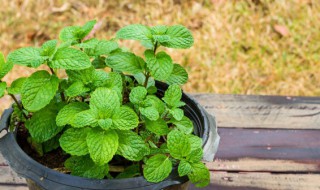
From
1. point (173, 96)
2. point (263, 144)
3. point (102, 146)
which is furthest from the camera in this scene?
point (263, 144)

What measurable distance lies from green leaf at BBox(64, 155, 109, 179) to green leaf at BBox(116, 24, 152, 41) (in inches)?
9.5

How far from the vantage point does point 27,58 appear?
33.9 inches

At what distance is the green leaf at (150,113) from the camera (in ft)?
2.85

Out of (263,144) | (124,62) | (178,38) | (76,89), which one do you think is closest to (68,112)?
(76,89)

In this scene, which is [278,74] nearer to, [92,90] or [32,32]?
[32,32]

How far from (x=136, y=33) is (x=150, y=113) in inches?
6.2

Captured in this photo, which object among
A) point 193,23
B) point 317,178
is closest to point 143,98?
point 317,178

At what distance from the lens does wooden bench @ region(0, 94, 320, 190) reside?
1.25 meters

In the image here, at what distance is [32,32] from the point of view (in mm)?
2207

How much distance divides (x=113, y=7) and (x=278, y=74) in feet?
2.80

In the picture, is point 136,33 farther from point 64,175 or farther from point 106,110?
point 64,175

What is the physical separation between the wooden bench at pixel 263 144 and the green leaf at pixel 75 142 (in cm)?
41

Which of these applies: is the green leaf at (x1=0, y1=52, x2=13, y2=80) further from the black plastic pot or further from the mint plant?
the black plastic pot

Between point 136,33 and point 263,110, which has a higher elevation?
point 136,33
